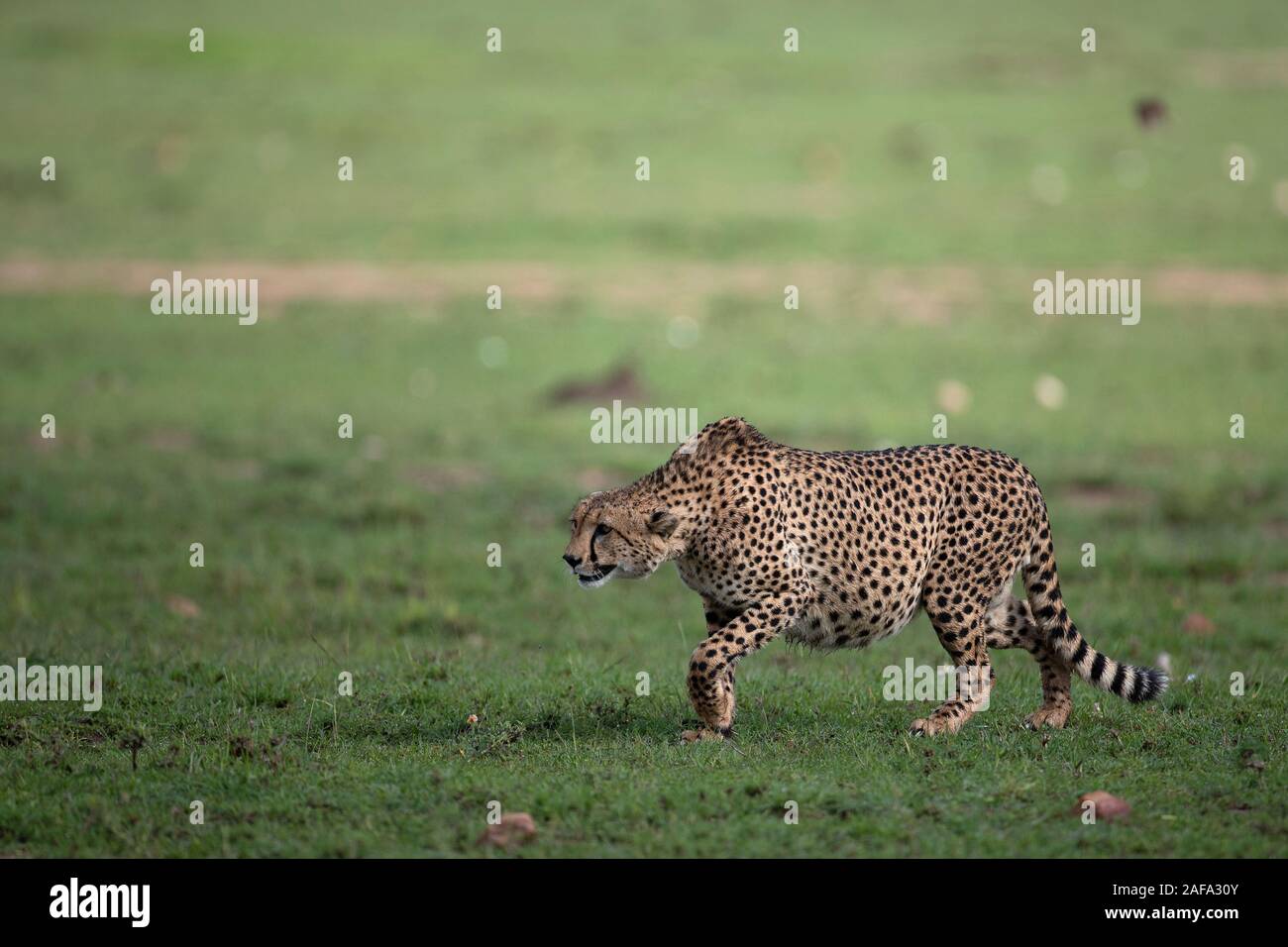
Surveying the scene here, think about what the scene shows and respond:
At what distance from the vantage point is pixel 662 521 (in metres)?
8.10

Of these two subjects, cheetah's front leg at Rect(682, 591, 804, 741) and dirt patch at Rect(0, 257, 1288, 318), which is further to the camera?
dirt patch at Rect(0, 257, 1288, 318)

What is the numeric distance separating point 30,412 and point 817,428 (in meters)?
8.31

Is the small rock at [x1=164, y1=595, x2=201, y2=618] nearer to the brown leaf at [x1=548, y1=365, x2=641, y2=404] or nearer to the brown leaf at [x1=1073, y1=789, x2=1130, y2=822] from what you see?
the brown leaf at [x1=1073, y1=789, x2=1130, y2=822]

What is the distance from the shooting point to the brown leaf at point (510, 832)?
6.46 meters

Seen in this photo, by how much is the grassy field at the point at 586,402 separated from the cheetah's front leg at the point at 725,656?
241 mm

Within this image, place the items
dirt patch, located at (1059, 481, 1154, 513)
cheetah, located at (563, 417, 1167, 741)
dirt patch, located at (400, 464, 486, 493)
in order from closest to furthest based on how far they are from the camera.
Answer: cheetah, located at (563, 417, 1167, 741) → dirt patch, located at (1059, 481, 1154, 513) → dirt patch, located at (400, 464, 486, 493)

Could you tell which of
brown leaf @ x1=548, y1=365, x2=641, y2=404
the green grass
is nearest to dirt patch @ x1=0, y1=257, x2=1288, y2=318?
the green grass

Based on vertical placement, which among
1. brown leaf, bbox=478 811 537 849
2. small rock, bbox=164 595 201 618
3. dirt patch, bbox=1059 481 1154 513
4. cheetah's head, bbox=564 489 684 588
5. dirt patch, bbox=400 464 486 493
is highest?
dirt patch, bbox=400 464 486 493

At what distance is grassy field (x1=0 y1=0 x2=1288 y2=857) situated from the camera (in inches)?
283

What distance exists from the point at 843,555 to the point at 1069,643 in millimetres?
1177

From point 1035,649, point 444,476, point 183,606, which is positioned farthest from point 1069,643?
point 444,476

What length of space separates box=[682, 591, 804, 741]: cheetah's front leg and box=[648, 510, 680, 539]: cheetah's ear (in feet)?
1.73
